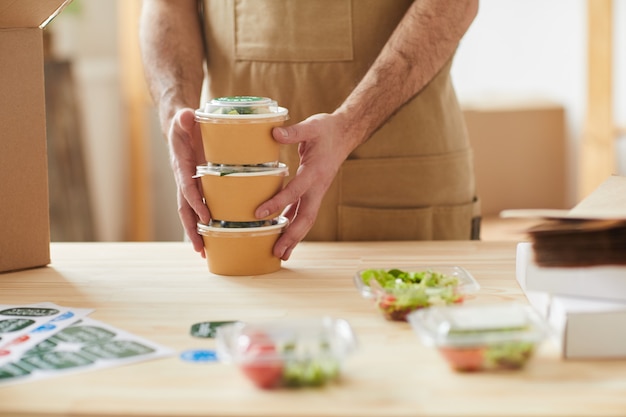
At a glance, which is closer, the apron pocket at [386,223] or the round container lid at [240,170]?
the round container lid at [240,170]

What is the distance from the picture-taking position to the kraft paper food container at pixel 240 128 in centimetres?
138

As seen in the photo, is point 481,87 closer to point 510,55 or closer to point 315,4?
point 510,55

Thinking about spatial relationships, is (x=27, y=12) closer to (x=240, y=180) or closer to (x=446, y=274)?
(x=240, y=180)

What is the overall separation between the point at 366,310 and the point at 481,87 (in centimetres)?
283

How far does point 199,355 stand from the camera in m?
1.07

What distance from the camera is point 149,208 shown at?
4539 millimetres

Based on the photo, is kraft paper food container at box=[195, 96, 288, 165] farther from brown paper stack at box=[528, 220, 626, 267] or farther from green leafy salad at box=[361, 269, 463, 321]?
brown paper stack at box=[528, 220, 626, 267]

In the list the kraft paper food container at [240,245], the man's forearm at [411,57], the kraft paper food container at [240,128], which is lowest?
the kraft paper food container at [240,245]

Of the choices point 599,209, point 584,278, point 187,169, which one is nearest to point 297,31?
point 187,169

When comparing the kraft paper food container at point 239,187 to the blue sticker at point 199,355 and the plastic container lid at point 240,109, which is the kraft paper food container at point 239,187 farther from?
the blue sticker at point 199,355

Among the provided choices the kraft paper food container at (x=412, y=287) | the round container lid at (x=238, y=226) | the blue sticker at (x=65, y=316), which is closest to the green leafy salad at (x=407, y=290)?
the kraft paper food container at (x=412, y=287)

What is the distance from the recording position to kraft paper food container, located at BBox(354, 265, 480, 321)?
3.87 feet

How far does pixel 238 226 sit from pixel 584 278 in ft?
1.83

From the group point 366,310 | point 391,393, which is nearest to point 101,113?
point 366,310
